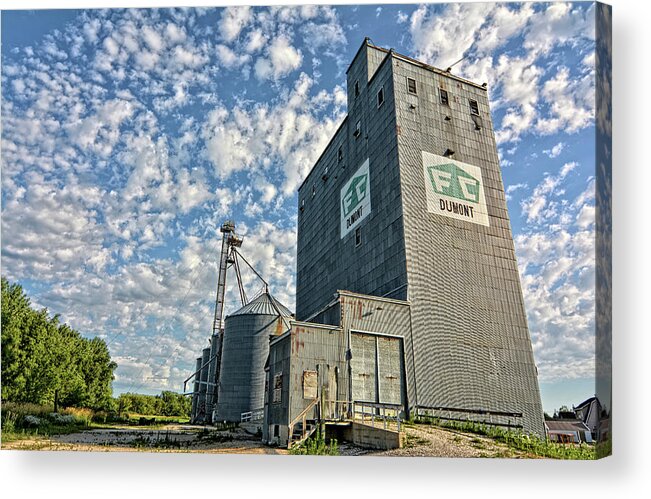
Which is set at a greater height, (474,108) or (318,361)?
(474,108)

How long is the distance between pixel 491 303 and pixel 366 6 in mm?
15336

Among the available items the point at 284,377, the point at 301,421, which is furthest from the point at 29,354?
the point at 301,421

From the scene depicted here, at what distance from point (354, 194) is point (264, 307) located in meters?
19.5

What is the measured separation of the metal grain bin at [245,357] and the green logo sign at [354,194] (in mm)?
15060

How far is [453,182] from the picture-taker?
26.7 meters

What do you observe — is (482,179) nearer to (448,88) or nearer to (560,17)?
(448,88)

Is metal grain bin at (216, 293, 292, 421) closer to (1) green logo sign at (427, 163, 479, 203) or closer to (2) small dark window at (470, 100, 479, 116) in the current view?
(1) green logo sign at (427, 163, 479, 203)

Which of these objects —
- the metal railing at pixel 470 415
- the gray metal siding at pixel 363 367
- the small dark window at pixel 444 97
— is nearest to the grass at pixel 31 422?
the gray metal siding at pixel 363 367

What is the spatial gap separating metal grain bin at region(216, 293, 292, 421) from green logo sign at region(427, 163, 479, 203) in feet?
71.5

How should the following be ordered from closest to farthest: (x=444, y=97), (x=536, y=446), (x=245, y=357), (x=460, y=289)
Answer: (x=536, y=446), (x=460, y=289), (x=444, y=97), (x=245, y=357)

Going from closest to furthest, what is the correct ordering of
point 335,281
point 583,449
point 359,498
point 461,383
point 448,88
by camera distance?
1. point 359,498
2. point 583,449
3. point 461,383
4. point 448,88
5. point 335,281

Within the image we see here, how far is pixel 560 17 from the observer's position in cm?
1738

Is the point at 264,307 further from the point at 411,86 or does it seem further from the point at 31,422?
the point at 411,86

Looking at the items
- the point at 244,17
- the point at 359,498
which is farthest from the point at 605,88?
the point at 359,498
